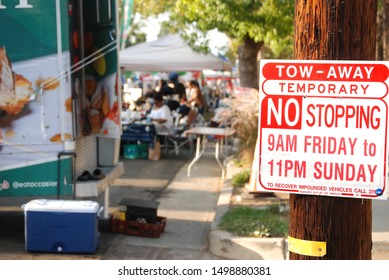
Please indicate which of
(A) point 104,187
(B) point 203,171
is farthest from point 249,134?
(A) point 104,187

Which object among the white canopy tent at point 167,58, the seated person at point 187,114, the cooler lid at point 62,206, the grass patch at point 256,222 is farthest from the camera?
the white canopy tent at point 167,58

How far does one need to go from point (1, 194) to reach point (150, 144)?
7867 millimetres

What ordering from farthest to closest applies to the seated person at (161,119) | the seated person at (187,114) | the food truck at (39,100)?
the seated person at (187,114)
the seated person at (161,119)
the food truck at (39,100)

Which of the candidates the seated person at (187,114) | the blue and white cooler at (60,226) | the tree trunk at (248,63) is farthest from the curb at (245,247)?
the seated person at (187,114)

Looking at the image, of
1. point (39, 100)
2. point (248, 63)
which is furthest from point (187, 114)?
point (39, 100)

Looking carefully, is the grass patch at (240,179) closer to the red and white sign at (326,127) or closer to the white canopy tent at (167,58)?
the white canopy tent at (167,58)

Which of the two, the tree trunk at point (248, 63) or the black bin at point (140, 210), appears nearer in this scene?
the black bin at point (140, 210)

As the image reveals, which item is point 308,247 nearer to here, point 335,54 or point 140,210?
point 335,54

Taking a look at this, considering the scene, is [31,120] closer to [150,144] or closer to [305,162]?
[305,162]

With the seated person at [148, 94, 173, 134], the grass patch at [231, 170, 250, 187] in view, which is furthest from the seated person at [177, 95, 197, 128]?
the grass patch at [231, 170, 250, 187]

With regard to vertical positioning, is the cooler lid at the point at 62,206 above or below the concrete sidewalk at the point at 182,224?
above

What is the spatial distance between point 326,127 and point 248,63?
12.5 meters

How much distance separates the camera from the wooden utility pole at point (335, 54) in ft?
9.90

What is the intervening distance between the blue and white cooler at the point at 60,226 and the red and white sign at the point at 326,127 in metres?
3.79
